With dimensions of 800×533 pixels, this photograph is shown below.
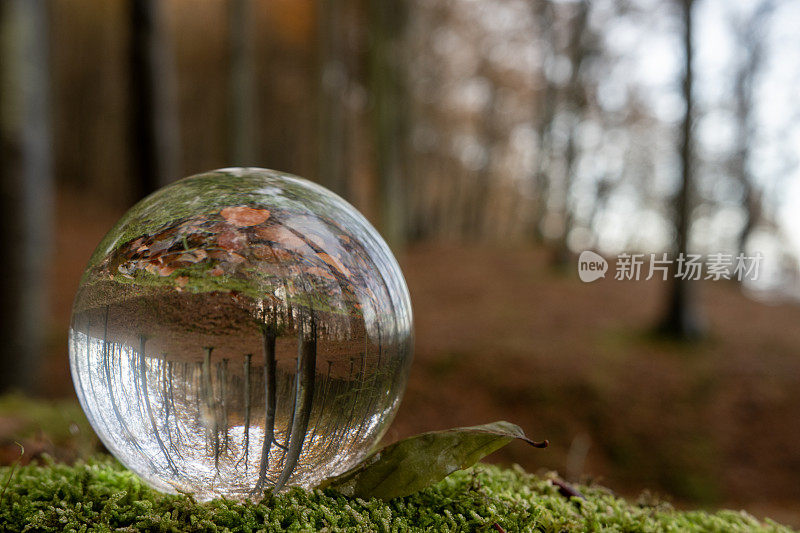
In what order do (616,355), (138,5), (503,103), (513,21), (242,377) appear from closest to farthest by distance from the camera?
(242,377) → (138,5) → (616,355) → (513,21) → (503,103)

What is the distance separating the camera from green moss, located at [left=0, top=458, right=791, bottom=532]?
5.15 feet

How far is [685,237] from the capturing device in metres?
10.4

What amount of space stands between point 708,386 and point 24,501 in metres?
9.68

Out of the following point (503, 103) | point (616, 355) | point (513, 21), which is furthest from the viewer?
point (503, 103)

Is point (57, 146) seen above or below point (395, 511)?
above

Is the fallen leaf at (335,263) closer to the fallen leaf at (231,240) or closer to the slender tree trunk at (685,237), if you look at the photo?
the fallen leaf at (231,240)

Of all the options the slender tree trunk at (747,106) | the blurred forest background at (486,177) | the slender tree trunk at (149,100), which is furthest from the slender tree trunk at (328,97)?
the slender tree trunk at (747,106)

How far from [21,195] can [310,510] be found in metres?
5.52

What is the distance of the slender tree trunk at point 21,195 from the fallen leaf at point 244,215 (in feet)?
16.8

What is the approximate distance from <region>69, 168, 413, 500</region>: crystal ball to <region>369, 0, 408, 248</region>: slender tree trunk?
13.7 meters

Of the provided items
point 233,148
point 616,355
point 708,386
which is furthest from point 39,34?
point 708,386

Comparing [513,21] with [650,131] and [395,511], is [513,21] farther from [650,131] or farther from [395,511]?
[395,511]

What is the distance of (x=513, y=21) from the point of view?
19.0 meters

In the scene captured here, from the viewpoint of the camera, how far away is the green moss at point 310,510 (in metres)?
1.57
